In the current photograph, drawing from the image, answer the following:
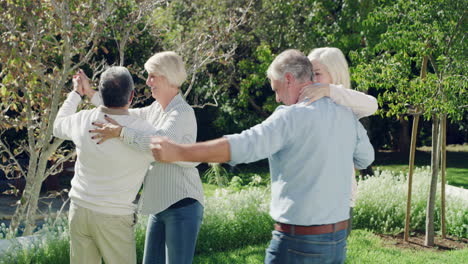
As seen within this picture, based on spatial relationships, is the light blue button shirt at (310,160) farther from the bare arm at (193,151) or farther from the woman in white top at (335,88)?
the bare arm at (193,151)

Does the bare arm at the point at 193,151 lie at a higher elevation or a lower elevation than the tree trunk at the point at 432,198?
higher

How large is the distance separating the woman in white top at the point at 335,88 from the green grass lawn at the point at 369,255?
2953 mm

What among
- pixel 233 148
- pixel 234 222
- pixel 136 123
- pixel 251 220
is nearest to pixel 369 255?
pixel 251 220

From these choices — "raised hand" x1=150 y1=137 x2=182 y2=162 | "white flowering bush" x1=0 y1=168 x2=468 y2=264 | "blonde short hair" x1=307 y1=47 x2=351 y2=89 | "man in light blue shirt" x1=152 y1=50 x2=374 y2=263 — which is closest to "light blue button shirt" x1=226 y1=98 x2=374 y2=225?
"man in light blue shirt" x1=152 y1=50 x2=374 y2=263

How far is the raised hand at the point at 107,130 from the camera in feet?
10.3

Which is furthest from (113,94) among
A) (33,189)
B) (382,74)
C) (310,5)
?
(310,5)

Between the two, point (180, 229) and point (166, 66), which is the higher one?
point (166, 66)

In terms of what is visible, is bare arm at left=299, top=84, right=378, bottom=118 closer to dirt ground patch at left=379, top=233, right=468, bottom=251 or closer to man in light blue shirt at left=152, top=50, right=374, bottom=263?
man in light blue shirt at left=152, top=50, right=374, bottom=263

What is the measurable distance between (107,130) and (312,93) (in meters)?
1.12

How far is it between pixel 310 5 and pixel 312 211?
11178 mm

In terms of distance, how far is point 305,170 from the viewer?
271cm

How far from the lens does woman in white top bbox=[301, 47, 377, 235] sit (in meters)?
2.77

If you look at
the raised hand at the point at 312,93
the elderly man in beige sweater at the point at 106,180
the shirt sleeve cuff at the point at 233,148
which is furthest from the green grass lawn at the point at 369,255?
the shirt sleeve cuff at the point at 233,148

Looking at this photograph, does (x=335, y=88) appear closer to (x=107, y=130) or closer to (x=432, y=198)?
(x=107, y=130)
